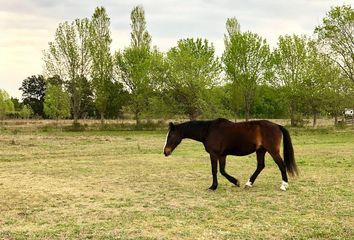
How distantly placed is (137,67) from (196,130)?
40.8 metres

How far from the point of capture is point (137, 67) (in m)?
51.2

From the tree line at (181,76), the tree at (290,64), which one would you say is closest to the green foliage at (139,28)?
the tree line at (181,76)

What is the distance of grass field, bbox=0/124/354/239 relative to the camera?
6.71 metres

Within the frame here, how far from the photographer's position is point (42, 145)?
2548cm

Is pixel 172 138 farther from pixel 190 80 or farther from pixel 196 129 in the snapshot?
pixel 190 80

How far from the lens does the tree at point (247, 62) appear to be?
5091 centimetres

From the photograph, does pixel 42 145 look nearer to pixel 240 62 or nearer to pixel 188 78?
pixel 188 78

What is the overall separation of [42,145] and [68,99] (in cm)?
2772

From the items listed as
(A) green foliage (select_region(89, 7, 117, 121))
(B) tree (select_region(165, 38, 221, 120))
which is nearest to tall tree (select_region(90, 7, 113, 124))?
(A) green foliage (select_region(89, 7, 117, 121))

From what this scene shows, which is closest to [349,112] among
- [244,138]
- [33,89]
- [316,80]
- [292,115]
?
[292,115]

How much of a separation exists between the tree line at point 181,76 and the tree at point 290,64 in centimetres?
12

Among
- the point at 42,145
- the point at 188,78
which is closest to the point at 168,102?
the point at 188,78

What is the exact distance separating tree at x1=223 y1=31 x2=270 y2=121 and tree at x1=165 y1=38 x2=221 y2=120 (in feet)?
14.4

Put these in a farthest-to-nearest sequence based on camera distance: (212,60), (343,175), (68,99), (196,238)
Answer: (68,99)
(212,60)
(343,175)
(196,238)
